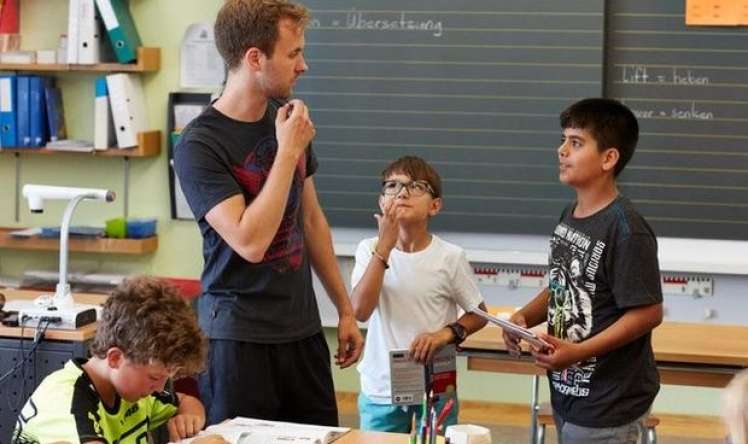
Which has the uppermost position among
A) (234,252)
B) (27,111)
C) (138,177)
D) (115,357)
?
(27,111)

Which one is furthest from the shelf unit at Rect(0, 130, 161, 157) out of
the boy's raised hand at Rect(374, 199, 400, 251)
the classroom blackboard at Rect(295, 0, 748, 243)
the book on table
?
the book on table

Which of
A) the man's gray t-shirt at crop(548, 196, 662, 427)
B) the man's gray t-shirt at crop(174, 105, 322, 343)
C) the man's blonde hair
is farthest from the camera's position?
the man's gray t-shirt at crop(548, 196, 662, 427)

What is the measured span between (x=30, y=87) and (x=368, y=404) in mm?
3010

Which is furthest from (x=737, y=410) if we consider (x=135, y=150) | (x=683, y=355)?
(x=135, y=150)

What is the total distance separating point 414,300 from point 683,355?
98 cm

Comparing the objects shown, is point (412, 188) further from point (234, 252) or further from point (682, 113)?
→ point (682, 113)

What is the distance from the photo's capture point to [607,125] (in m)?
3.09

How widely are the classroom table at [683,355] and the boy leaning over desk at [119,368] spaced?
1697 millimetres

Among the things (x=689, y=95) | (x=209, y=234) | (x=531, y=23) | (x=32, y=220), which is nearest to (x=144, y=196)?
(x=32, y=220)

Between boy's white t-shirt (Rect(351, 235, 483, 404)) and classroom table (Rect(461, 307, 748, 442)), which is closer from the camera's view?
boy's white t-shirt (Rect(351, 235, 483, 404))

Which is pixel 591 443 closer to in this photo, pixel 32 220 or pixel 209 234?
pixel 209 234

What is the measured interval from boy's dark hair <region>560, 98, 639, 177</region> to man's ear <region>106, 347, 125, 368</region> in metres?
1.35

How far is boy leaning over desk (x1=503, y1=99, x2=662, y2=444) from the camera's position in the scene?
9.46ft

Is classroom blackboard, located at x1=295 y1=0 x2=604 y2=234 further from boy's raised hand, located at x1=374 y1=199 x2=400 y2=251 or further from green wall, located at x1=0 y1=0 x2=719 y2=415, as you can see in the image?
boy's raised hand, located at x1=374 y1=199 x2=400 y2=251
